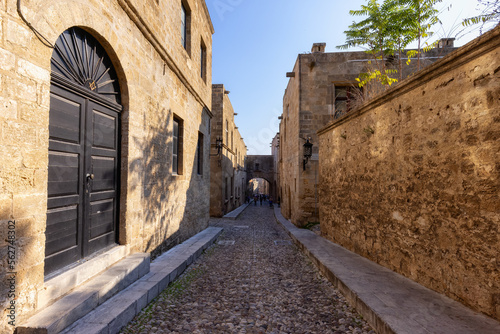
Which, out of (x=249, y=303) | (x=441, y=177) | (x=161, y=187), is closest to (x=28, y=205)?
(x=249, y=303)

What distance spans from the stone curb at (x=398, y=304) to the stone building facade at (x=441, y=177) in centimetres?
16

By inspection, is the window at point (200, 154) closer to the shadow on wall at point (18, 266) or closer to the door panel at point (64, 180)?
the door panel at point (64, 180)

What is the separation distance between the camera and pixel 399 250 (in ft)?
12.5

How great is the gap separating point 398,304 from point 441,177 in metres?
1.55

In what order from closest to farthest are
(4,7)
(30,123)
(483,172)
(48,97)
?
(4,7)
(30,123)
(48,97)
(483,172)

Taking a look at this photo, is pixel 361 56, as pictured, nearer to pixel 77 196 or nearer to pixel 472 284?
pixel 472 284

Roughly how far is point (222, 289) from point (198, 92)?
5.69 m

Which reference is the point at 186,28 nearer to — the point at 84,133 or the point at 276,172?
the point at 84,133

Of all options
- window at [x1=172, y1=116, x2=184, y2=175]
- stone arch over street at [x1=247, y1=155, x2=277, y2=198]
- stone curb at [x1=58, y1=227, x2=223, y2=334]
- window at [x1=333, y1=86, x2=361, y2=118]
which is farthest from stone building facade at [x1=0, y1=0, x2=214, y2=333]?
stone arch over street at [x1=247, y1=155, x2=277, y2=198]

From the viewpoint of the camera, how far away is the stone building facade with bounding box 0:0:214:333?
80.2 inches

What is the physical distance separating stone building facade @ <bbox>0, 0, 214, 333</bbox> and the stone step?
0.41 ft

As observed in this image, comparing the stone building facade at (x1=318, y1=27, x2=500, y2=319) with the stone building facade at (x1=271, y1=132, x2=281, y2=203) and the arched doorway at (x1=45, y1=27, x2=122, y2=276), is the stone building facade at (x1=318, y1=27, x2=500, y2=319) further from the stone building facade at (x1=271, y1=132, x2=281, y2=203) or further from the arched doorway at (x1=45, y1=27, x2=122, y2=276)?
the stone building facade at (x1=271, y1=132, x2=281, y2=203)

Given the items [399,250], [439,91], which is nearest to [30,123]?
[439,91]

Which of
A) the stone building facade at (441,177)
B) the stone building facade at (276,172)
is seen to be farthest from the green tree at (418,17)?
the stone building facade at (276,172)
